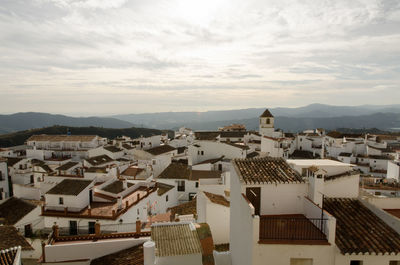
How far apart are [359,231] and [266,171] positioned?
3.80 meters

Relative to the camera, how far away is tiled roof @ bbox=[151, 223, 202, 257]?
33.3 feet

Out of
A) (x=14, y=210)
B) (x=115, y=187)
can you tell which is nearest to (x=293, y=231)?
(x=115, y=187)

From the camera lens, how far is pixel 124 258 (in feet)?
35.9

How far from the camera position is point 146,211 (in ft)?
67.6

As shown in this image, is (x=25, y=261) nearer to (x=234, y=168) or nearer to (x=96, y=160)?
(x=234, y=168)

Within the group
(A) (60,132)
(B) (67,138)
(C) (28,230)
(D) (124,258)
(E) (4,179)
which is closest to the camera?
(D) (124,258)

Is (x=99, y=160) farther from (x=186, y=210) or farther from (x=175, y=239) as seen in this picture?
(x=175, y=239)

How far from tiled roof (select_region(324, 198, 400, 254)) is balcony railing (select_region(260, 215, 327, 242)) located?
0.60m

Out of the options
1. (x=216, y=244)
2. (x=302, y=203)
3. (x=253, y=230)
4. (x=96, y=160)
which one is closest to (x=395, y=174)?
→ (x=216, y=244)

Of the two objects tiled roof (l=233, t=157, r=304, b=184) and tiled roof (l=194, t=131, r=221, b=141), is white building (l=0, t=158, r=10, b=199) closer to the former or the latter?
tiled roof (l=194, t=131, r=221, b=141)

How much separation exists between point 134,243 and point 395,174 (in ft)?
118

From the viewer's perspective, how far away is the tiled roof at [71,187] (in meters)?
19.5

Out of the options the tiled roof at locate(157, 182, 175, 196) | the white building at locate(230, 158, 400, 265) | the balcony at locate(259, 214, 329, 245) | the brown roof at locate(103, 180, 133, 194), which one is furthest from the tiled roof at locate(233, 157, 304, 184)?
the tiled roof at locate(157, 182, 175, 196)

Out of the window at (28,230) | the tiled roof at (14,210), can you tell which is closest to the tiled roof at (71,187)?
the window at (28,230)
